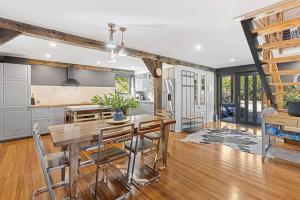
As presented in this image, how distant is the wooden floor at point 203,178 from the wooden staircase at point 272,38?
1.50m

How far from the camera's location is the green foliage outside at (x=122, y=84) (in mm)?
7500

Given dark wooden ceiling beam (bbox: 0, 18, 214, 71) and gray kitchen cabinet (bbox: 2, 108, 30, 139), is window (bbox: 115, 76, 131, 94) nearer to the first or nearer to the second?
dark wooden ceiling beam (bbox: 0, 18, 214, 71)

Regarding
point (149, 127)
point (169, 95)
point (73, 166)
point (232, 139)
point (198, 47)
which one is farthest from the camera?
point (169, 95)

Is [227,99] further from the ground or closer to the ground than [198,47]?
closer to the ground

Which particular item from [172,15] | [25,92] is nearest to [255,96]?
[172,15]

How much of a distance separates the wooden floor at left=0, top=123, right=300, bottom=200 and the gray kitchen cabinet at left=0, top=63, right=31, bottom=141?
1093mm

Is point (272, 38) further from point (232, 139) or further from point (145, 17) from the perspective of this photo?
point (232, 139)

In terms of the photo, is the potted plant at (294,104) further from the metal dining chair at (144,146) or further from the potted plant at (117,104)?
the potted plant at (117,104)

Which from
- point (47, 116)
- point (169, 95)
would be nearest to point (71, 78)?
point (47, 116)

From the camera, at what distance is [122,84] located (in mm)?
7699

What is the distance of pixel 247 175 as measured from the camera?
254 cm

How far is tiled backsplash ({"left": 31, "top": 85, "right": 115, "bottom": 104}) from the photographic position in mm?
5371

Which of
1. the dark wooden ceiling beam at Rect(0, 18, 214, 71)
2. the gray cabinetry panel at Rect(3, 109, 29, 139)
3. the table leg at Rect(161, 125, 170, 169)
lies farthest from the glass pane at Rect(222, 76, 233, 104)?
the gray cabinetry panel at Rect(3, 109, 29, 139)

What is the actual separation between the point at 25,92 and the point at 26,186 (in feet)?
10.5
